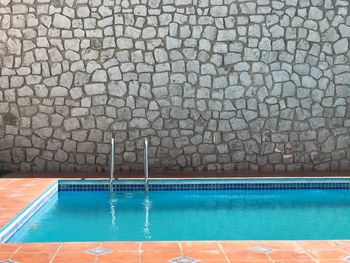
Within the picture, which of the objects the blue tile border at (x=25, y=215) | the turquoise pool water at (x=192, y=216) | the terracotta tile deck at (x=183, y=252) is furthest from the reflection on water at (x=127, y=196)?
the terracotta tile deck at (x=183, y=252)

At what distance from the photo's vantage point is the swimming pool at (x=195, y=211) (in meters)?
5.07

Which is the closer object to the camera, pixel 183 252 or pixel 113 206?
pixel 183 252

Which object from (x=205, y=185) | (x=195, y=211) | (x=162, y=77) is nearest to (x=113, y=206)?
(x=195, y=211)

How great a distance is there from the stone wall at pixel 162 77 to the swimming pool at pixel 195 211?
1098 mm

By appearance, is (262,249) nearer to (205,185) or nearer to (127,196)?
(127,196)

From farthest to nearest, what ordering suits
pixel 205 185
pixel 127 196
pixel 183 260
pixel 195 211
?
pixel 205 185 → pixel 127 196 → pixel 195 211 → pixel 183 260

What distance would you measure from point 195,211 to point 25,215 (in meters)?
1.90

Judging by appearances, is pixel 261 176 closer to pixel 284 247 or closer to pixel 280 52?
pixel 280 52

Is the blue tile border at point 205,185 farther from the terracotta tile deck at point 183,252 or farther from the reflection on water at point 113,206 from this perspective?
the terracotta tile deck at point 183,252

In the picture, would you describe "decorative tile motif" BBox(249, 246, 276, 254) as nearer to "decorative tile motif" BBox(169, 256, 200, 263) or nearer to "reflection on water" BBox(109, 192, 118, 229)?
"decorative tile motif" BBox(169, 256, 200, 263)

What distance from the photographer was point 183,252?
3756 mm

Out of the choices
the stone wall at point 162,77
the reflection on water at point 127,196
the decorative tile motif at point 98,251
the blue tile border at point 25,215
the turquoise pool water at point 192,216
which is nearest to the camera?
the decorative tile motif at point 98,251

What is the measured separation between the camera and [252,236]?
5000 mm

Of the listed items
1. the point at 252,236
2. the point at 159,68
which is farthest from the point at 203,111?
the point at 252,236
